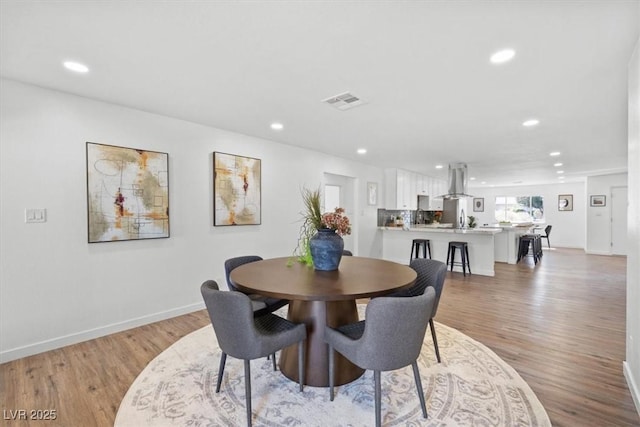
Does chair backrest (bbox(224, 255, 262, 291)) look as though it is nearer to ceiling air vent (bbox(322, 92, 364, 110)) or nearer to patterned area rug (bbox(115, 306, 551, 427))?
patterned area rug (bbox(115, 306, 551, 427))

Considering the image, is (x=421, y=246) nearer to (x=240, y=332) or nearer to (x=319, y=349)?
(x=319, y=349)

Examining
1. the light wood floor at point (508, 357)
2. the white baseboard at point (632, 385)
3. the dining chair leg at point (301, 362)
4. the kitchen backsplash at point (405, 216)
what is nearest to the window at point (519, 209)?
the kitchen backsplash at point (405, 216)

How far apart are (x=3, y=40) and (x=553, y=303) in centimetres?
606

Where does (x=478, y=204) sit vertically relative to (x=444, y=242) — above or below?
above

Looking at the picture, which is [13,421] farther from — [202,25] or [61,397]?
[202,25]

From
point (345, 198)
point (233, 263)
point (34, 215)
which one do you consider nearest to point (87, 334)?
point (34, 215)

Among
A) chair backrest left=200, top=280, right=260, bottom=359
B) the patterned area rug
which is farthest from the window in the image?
chair backrest left=200, top=280, right=260, bottom=359

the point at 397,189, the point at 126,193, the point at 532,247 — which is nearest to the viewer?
the point at 126,193

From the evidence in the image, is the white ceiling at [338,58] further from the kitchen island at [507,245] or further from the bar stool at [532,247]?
the bar stool at [532,247]

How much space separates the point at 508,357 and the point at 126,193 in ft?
12.7

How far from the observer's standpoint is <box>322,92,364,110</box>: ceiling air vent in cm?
278

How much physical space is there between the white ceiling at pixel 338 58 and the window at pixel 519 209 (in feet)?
26.7

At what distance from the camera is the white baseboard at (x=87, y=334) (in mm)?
2506

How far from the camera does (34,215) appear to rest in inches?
102
